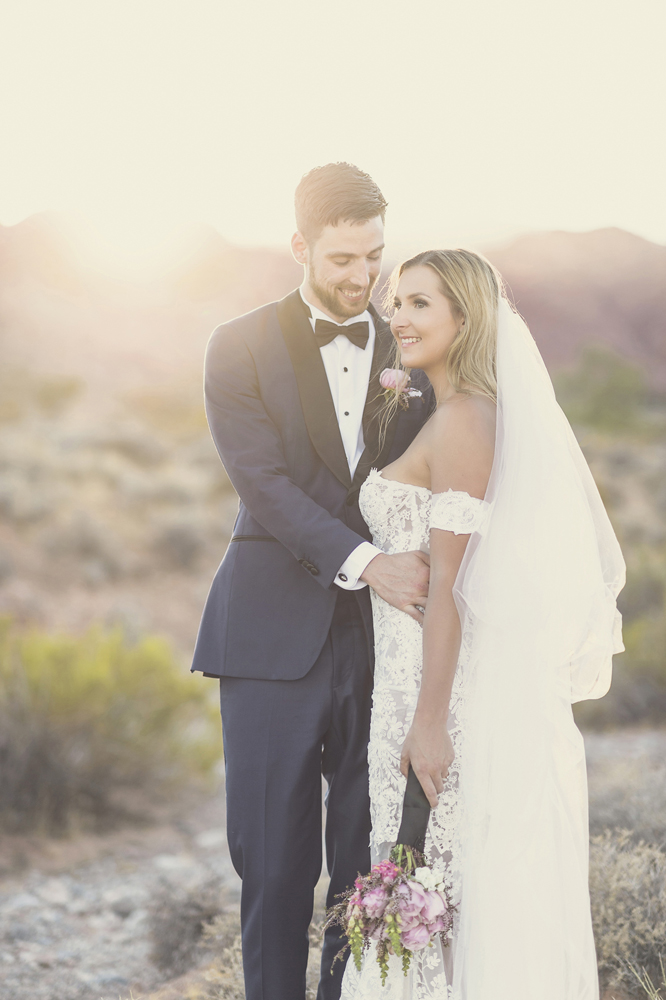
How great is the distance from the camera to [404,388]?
2.54 metres

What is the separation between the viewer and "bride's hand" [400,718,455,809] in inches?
82.6

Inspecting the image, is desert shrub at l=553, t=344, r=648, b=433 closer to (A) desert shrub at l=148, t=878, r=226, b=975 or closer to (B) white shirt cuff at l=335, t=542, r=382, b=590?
(A) desert shrub at l=148, t=878, r=226, b=975

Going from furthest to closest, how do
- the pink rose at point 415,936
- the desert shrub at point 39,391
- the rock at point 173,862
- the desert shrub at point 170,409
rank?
the desert shrub at point 39,391 < the desert shrub at point 170,409 < the rock at point 173,862 < the pink rose at point 415,936

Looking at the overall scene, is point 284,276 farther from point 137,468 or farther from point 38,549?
point 38,549

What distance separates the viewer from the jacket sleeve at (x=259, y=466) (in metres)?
2.31

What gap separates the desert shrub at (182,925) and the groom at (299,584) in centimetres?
115

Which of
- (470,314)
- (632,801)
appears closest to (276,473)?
(470,314)

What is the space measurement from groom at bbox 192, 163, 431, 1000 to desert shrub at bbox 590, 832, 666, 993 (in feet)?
3.53

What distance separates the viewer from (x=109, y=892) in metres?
4.55

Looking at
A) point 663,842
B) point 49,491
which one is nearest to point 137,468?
point 49,491

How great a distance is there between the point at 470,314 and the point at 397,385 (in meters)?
0.34

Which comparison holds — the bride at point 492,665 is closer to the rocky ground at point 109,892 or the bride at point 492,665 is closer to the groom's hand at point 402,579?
the groom's hand at point 402,579

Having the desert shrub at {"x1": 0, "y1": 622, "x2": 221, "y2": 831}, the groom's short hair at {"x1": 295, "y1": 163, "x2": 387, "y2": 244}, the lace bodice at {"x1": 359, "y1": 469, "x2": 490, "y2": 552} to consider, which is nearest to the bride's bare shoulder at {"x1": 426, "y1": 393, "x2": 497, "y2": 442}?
the lace bodice at {"x1": 359, "y1": 469, "x2": 490, "y2": 552}

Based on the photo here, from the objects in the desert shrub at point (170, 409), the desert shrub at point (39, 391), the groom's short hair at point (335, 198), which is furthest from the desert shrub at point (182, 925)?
the desert shrub at point (39, 391)
